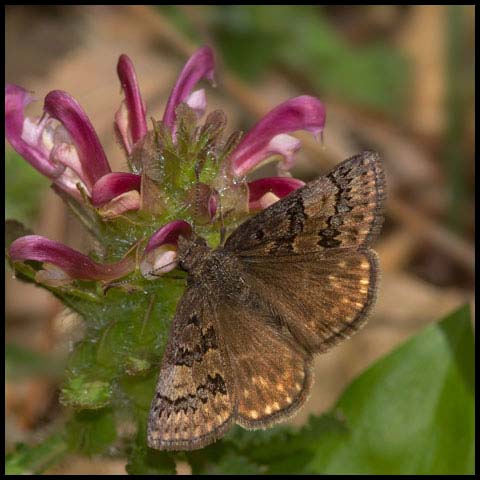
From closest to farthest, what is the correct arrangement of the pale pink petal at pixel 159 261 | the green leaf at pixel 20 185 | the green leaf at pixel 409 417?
the pale pink petal at pixel 159 261, the green leaf at pixel 409 417, the green leaf at pixel 20 185

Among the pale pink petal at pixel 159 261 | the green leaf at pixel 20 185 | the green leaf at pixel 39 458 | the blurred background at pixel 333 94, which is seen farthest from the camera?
the blurred background at pixel 333 94

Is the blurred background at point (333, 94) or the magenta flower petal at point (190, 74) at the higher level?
the magenta flower petal at point (190, 74)

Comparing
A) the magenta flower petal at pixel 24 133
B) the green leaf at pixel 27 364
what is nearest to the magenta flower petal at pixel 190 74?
the magenta flower petal at pixel 24 133

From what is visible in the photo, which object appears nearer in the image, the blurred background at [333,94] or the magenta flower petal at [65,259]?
the magenta flower petal at [65,259]

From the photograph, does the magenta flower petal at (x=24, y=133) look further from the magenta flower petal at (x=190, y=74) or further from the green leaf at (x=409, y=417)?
the green leaf at (x=409, y=417)

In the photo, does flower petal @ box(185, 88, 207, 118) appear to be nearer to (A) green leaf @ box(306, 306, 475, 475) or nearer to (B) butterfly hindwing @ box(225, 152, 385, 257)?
(B) butterfly hindwing @ box(225, 152, 385, 257)

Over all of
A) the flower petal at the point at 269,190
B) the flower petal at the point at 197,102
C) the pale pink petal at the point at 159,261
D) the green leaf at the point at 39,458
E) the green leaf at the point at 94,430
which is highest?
the flower petal at the point at 197,102
